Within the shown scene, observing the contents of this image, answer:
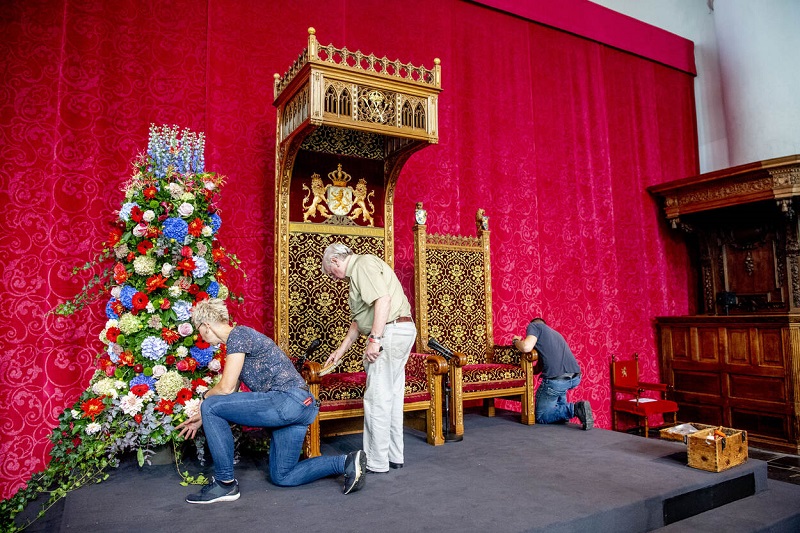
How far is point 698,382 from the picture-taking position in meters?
6.37

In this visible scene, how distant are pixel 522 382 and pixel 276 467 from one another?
253 cm

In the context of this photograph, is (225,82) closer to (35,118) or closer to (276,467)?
(35,118)

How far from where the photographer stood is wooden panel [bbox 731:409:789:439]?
5504 millimetres

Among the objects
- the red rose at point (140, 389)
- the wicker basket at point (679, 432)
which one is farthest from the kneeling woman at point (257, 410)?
the wicker basket at point (679, 432)

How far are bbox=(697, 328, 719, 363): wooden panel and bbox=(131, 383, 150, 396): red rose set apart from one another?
19.9 ft

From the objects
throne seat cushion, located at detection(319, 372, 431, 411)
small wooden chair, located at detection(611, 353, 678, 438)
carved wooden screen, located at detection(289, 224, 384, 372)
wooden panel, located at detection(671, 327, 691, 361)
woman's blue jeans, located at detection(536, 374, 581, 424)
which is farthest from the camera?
wooden panel, located at detection(671, 327, 691, 361)

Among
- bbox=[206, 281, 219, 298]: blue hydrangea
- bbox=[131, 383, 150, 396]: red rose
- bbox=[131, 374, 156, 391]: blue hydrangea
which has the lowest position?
bbox=[131, 383, 150, 396]: red rose

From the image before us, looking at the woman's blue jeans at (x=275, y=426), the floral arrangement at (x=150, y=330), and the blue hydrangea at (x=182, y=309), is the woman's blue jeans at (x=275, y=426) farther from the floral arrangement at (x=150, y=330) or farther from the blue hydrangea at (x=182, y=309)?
the blue hydrangea at (x=182, y=309)

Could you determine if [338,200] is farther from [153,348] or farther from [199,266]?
[153,348]

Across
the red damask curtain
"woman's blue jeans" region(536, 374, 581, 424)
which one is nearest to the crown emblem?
the red damask curtain

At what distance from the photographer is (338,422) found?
4.28 m

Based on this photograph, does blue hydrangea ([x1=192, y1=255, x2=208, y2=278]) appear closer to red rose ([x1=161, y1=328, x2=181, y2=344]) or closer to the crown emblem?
red rose ([x1=161, y1=328, x2=181, y2=344])

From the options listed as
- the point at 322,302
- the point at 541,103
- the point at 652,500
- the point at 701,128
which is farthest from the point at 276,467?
the point at 701,128

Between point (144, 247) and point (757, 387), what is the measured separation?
6237 mm
